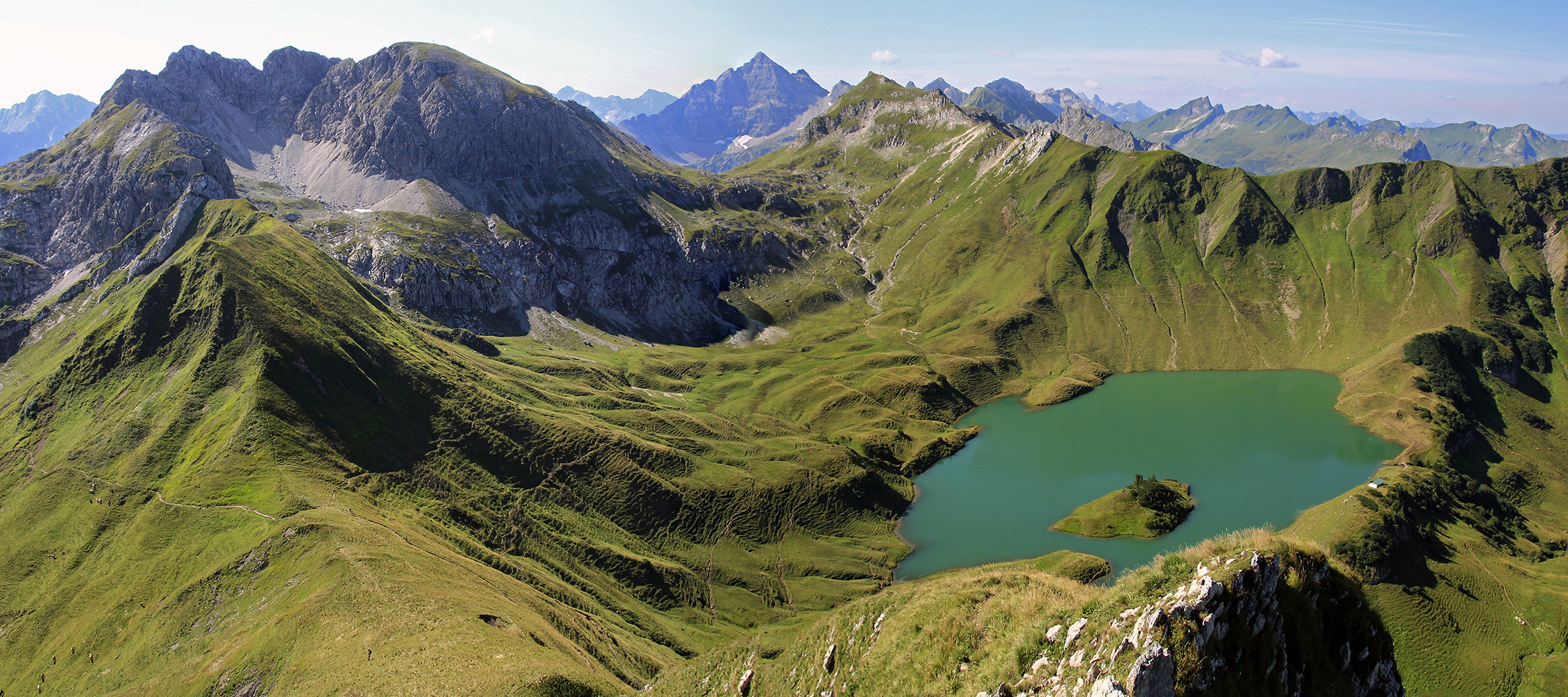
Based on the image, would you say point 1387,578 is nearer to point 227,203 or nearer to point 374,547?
point 374,547

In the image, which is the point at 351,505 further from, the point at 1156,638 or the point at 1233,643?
the point at 1233,643

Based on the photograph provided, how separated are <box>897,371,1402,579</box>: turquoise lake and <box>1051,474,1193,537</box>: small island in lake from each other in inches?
76.6

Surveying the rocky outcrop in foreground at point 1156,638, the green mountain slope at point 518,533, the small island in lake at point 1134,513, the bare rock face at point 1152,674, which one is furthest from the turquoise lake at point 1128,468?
the bare rock face at point 1152,674

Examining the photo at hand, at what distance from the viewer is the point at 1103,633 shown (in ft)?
81.5

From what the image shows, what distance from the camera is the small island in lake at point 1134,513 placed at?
406ft

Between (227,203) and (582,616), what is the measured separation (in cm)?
17078

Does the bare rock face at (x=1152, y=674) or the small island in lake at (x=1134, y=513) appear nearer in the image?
the bare rock face at (x=1152, y=674)

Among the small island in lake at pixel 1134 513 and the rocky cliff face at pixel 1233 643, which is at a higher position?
the rocky cliff face at pixel 1233 643

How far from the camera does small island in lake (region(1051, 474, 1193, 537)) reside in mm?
123812

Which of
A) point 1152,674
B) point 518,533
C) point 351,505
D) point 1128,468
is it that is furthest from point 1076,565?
point 351,505

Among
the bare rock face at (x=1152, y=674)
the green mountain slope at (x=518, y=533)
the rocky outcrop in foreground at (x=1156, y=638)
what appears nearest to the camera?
the bare rock face at (x=1152, y=674)

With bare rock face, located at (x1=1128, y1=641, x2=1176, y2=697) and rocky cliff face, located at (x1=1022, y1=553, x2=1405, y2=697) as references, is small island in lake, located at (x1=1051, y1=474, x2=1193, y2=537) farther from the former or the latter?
bare rock face, located at (x1=1128, y1=641, x2=1176, y2=697)

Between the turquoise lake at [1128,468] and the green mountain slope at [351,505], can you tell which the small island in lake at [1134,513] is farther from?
the green mountain slope at [351,505]

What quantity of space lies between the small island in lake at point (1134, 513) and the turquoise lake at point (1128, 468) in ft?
6.39
